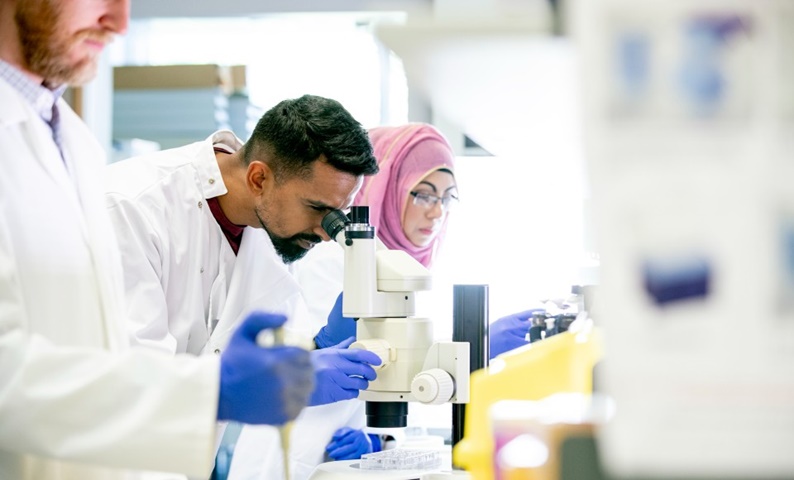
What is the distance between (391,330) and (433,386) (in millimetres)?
182

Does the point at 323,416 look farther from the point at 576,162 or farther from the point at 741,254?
the point at 741,254

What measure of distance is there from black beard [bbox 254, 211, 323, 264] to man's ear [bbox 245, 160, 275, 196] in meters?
0.08

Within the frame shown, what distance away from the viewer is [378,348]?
1748 mm

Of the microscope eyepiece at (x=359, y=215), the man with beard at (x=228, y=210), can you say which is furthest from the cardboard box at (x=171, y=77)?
the microscope eyepiece at (x=359, y=215)

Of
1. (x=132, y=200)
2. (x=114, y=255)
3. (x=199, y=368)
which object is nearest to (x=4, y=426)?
(x=199, y=368)

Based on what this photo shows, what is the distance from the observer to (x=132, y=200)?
212 cm

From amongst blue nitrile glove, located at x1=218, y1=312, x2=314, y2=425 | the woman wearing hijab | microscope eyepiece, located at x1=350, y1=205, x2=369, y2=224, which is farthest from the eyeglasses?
blue nitrile glove, located at x1=218, y1=312, x2=314, y2=425

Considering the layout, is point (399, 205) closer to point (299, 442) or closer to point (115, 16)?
point (299, 442)

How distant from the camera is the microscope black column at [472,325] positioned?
5.78ft

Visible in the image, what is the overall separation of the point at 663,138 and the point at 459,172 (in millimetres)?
3040

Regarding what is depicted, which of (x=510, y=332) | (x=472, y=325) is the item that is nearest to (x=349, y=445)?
(x=510, y=332)

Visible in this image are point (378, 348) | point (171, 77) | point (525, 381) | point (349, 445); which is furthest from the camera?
point (171, 77)

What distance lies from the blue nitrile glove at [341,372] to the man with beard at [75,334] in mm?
485

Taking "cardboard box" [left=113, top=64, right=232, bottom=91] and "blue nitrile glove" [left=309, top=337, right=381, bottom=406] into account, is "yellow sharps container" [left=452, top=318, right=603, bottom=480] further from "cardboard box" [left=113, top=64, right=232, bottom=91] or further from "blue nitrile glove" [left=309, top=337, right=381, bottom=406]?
"cardboard box" [left=113, top=64, right=232, bottom=91]
